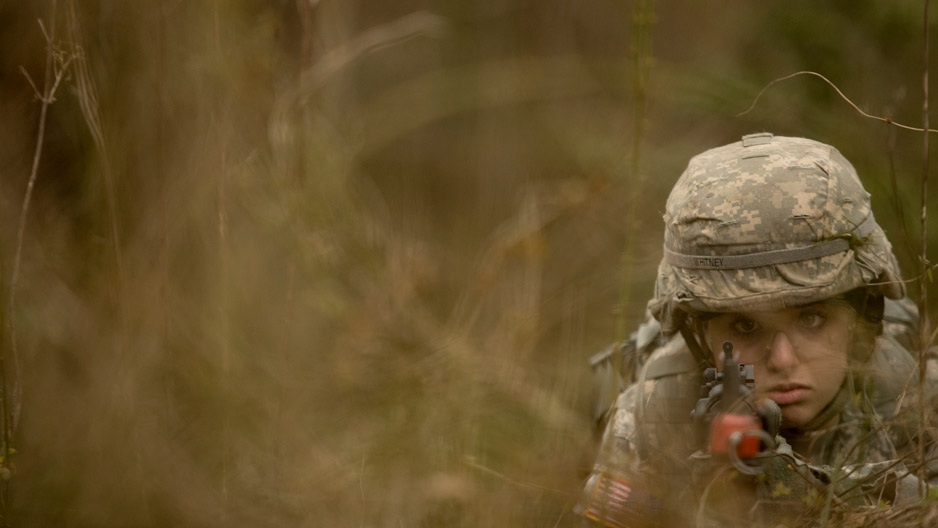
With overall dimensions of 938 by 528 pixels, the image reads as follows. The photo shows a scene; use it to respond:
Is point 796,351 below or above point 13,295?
below

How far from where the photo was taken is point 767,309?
2352 mm

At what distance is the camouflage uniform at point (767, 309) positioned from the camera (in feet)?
6.81

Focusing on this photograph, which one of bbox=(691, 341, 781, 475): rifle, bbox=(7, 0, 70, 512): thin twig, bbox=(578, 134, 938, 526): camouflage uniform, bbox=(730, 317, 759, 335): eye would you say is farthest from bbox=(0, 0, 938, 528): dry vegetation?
bbox=(730, 317, 759, 335): eye

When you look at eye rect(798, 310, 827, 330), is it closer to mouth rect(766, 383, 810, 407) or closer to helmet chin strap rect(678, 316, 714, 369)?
mouth rect(766, 383, 810, 407)

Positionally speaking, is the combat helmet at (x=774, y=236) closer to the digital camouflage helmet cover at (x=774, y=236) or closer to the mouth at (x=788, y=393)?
the digital camouflage helmet cover at (x=774, y=236)

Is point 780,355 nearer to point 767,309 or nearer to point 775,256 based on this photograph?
point 767,309

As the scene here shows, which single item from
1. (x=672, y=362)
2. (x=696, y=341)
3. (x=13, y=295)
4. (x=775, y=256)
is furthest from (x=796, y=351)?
(x=13, y=295)

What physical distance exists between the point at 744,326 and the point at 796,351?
156 mm

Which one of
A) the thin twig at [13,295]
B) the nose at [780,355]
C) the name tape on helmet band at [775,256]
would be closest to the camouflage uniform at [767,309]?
the name tape on helmet band at [775,256]

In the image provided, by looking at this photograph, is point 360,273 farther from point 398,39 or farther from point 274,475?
point 274,475

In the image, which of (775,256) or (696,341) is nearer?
(775,256)

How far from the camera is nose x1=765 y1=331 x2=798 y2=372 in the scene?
7.66ft

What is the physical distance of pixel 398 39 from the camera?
2.78m

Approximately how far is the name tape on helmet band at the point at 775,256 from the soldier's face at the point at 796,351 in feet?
0.49
